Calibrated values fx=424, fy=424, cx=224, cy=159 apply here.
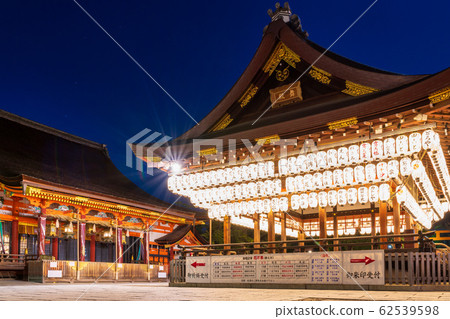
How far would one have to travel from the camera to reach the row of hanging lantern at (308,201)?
13.3 metres

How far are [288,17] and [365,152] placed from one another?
661 centimetres

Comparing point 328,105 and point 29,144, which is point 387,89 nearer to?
point 328,105

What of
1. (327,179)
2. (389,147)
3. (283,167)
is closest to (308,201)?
(327,179)

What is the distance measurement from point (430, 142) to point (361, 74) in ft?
12.0

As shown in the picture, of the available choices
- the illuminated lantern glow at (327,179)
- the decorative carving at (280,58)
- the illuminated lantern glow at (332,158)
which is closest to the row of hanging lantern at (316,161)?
the illuminated lantern glow at (332,158)

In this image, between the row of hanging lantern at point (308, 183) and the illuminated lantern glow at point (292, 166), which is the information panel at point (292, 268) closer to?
the row of hanging lantern at point (308, 183)

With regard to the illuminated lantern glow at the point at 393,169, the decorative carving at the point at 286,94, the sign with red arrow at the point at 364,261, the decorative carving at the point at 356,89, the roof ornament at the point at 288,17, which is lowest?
the sign with red arrow at the point at 364,261

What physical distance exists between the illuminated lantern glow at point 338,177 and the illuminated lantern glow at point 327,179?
13 centimetres

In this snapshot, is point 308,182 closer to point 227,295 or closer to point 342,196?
point 342,196

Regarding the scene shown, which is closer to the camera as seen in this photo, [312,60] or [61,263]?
[312,60]

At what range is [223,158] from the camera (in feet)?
55.4

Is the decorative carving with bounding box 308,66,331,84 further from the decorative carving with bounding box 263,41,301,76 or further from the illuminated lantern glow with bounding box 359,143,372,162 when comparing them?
the illuminated lantern glow with bounding box 359,143,372,162

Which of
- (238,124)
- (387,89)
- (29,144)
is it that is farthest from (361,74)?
(29,144)

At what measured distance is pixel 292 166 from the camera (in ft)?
48.2
